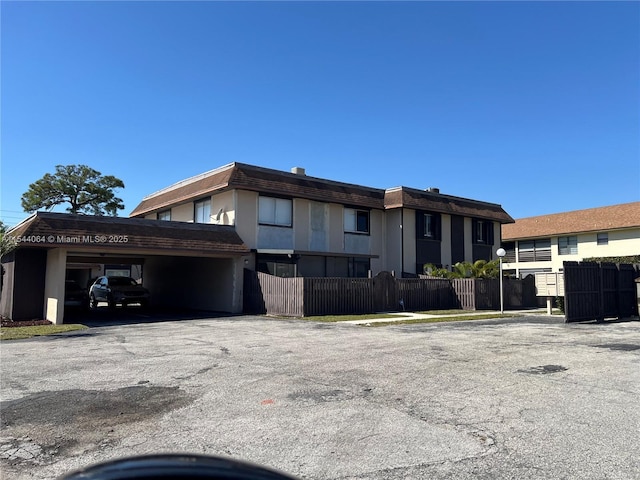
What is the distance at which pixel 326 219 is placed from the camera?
28.3 meters

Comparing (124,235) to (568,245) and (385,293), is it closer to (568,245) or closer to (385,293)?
(385,293)

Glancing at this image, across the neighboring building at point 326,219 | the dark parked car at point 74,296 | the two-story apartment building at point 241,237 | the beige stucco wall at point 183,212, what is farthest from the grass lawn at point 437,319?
the beige stucco wall at point 183,212

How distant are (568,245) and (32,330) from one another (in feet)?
124

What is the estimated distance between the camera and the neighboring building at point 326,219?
2500cm

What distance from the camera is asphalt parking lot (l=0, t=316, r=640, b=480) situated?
487 cm

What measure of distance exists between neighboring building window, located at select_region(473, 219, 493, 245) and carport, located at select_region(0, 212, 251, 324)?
18.6m

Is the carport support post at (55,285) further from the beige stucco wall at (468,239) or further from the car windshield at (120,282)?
the beige stucco wall at (468,239)

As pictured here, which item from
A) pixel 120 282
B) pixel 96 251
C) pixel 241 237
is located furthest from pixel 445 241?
pixel 96 251

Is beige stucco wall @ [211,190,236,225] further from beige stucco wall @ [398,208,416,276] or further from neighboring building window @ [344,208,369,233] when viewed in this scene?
beige stucco wall @ [398,208,416,276]

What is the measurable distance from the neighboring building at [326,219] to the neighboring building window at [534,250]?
8396 mm

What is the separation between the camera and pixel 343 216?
2930cm

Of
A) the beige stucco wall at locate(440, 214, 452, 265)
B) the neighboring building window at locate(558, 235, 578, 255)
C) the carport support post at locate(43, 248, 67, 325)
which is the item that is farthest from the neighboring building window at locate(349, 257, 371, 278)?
the neighboring building window at locate(558, 235, 578, 255)

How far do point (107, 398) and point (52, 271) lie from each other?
1456 centimetres


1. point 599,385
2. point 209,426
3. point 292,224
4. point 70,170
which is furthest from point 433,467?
point 70,170
